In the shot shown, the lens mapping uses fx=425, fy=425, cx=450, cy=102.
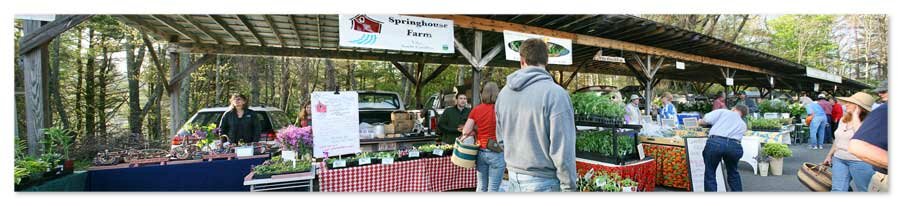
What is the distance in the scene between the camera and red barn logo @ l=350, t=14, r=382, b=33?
461 cm

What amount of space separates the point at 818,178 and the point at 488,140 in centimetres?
298

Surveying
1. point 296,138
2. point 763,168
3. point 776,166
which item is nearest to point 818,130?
point 776,166

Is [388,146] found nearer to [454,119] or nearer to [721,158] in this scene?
[454,119]

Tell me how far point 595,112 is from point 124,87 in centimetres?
1589

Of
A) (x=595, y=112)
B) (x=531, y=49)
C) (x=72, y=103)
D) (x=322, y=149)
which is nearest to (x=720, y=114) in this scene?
(x=595, y=112)

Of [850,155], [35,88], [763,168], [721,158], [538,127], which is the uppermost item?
[35,88]

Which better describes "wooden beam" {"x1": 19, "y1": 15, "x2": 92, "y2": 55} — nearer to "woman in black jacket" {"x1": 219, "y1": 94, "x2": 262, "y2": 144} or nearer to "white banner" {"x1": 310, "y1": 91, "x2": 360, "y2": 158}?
"woman in black jacket" {"x1": 219, "y1": 94, "x2": 262, "y2": 144}

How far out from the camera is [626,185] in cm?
404

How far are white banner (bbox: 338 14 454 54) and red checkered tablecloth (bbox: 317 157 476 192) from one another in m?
1.32

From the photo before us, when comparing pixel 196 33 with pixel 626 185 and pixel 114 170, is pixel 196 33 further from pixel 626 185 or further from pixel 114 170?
pixel 626 185

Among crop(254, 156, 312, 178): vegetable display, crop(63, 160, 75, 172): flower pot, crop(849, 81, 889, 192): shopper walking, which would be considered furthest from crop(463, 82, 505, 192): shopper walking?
crop(63, 160, 75, 172): flower pot

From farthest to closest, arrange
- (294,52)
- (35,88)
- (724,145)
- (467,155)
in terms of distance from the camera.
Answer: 1. (294,52)
2. (724,145)
3. (35,88)
4. (467,155)

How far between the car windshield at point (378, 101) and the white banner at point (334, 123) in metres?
3.06

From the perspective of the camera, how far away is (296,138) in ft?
14.0
